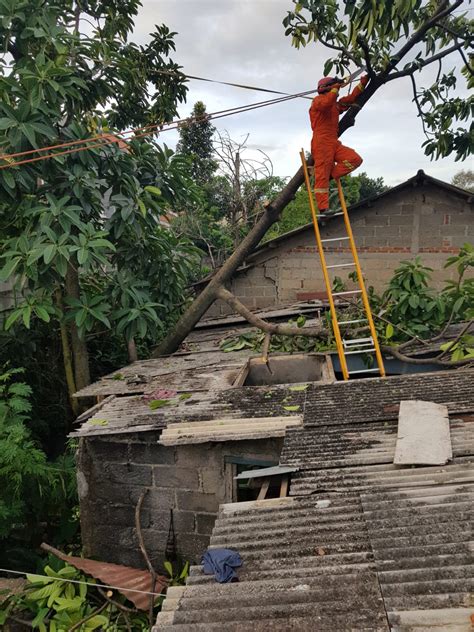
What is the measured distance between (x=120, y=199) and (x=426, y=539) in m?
4.99

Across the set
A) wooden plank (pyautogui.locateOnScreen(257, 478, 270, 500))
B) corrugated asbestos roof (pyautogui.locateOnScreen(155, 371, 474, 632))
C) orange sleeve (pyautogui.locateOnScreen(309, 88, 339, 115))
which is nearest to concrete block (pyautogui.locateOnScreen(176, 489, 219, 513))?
wooden plank (pyautogui.locateOnScreen(257, 478, 270, 500))

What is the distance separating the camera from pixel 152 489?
4.45 meters

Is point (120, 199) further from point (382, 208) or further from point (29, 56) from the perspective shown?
point (382, 208)

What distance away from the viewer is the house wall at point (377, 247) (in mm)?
9336

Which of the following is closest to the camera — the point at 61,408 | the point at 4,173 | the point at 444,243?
the point at 4,173

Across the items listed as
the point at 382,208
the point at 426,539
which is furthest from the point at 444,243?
the point at 426,539

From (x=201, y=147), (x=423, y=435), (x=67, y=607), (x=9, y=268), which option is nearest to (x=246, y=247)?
(x=9, y=268)

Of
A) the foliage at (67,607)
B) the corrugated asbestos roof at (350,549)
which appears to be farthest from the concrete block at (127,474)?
the corrugated asbestos roof at (350,549)

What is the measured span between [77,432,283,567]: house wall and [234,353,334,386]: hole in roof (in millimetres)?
1861

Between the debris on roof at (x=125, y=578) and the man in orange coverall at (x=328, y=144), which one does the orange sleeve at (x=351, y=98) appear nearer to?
the man in orange coverall at (x=328, y=144)

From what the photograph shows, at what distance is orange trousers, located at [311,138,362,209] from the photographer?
5.84 metres

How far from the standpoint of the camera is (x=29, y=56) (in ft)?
17.6

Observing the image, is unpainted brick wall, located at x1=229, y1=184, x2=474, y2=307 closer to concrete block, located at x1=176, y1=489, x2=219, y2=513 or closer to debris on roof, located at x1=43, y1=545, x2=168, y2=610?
concrete block, located at x1=176, y1=489, x2=219, y2=513

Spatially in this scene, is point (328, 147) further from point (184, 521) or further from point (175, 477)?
point (184, 521)
